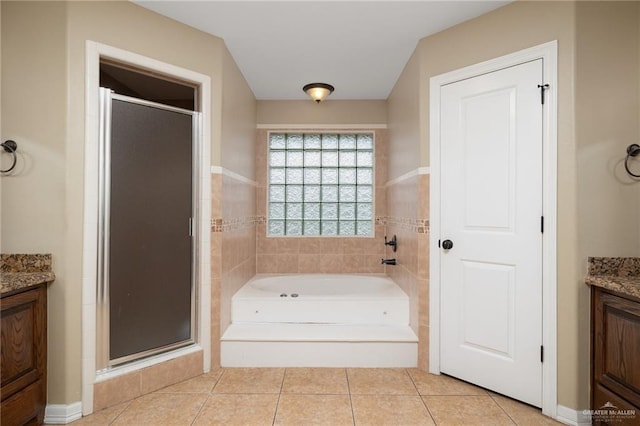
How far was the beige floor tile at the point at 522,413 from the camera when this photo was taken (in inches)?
73.9

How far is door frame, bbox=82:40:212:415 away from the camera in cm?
194

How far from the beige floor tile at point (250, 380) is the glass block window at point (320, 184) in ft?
5.69

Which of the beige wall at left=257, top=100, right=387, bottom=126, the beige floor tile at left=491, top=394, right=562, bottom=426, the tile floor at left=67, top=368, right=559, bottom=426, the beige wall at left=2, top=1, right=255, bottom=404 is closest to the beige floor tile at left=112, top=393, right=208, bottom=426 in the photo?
the tile floor at left=67, top=368, right=559, bottom=426

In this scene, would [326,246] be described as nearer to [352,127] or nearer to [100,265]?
[352,127]

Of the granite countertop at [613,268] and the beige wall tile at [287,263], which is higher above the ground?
the granite countertop at [613,268]

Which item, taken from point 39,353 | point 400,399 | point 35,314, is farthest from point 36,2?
point 400,399

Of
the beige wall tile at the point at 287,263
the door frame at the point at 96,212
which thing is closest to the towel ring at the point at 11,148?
the door frame at the point at 96,212

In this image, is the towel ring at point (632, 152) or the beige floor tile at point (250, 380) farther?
the beige floor tile at point (250, 380)

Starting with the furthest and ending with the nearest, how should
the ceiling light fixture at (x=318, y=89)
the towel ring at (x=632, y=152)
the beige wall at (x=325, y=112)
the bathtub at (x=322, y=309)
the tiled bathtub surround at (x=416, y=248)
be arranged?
the beige wall at (x=325, y=112) < the ceiling light fixture at (x=318, y=89) < the bathtub at (x=322, y=309) < the tiled bathtub surround at (x=416, y=248) < the towel ring at (x=632, y=152)

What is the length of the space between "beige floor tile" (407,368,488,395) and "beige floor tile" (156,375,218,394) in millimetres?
1331

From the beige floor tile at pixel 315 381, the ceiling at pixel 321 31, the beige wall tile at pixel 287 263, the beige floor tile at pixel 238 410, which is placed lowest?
the beige floor tile at pixel 238 410

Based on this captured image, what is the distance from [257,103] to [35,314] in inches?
111

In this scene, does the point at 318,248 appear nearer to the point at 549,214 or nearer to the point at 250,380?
→ the point at 250,380

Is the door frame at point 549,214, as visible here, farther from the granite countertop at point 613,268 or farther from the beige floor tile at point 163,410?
the beige floor tile at point 163,410
